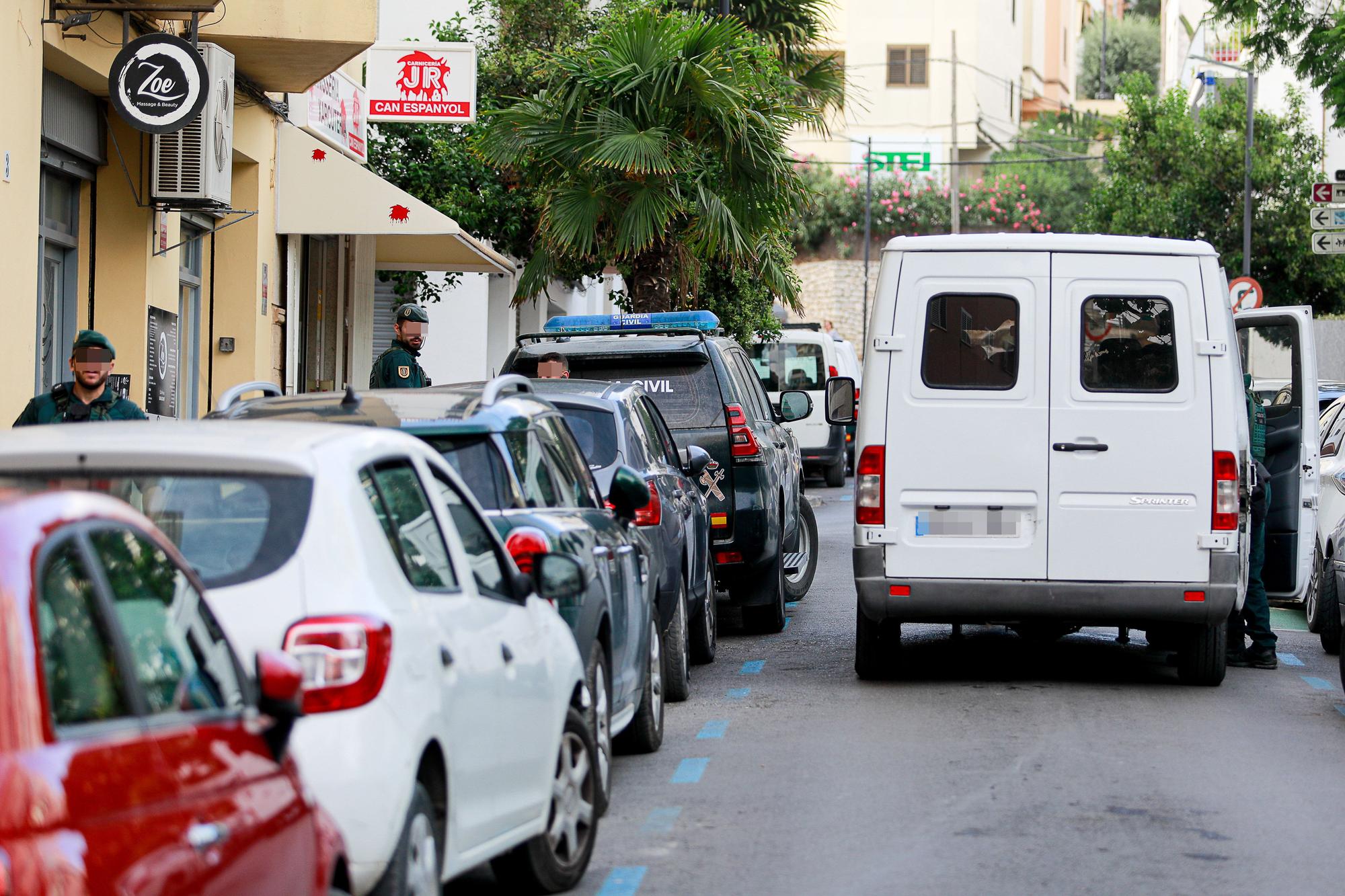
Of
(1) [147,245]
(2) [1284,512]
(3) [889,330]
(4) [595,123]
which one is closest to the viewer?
(3) [889,330]

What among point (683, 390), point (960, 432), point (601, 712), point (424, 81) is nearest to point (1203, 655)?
point (960, 432)

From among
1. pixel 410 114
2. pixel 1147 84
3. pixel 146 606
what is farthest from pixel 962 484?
pixel 1147 84

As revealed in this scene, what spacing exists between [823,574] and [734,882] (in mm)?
11240

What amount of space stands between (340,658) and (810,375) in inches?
1050

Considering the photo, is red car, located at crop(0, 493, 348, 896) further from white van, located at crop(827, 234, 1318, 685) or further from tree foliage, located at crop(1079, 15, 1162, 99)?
tree foliage, located at crop(1079, 15, 1162, 99)

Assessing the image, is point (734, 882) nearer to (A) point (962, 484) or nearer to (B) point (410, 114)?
(A) point (962, 484)

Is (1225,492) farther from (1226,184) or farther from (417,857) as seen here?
(1226,184)

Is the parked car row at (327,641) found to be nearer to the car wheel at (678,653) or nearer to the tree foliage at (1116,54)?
the car wheel at (678,653)

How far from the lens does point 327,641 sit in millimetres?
Result: 4414

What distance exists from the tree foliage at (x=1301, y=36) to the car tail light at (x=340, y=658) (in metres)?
18.1

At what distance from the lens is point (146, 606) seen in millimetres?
3459

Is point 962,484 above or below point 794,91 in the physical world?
below

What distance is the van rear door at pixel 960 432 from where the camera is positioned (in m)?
10.2

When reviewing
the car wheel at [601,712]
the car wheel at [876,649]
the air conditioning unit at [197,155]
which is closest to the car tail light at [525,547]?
the car wheel at [601,712]
